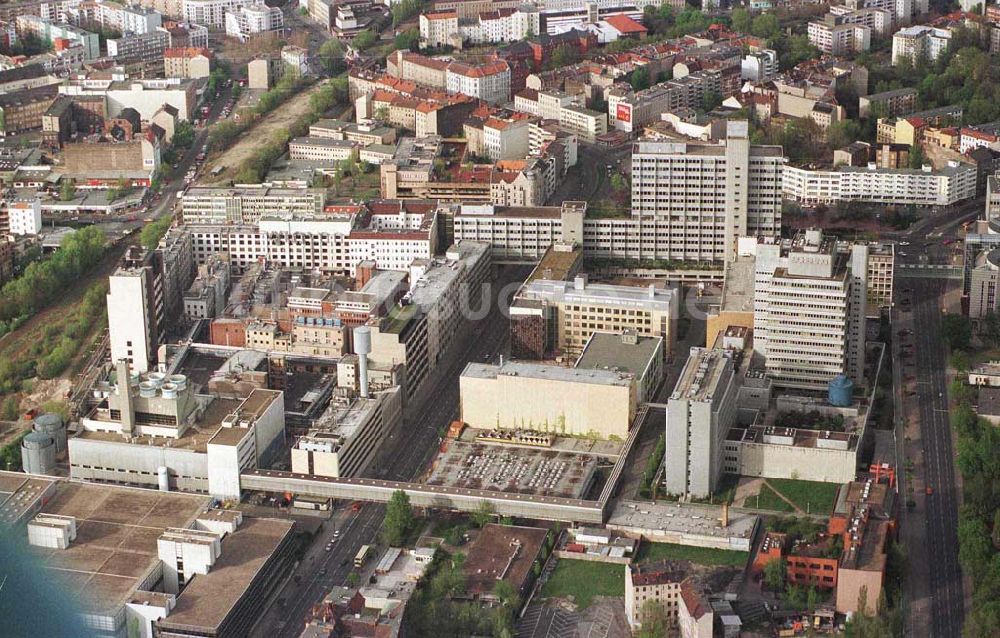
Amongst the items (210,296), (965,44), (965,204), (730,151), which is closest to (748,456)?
(730,151)

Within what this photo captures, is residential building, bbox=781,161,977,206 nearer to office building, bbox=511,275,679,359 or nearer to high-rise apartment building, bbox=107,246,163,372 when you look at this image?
office building, bbox=511,275,679,359

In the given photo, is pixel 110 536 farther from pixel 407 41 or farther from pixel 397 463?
pixel 407 41

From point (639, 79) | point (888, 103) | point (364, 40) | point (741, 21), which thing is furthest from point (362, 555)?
point (741, 21)

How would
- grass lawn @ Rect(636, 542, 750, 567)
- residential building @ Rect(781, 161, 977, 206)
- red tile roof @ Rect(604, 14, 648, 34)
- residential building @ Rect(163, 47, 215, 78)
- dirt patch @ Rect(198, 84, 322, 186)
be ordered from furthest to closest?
red tile roof @ Rect(604, 14, 648, 34) → residential building @ Rect(163, 47, 215, 78) → dirt patch @ Rect(198, 84, 322, 186) → residential building @ Rect(781, 161, 977, 206) → grass lawn @ Rect(636, 542, 750, 567)

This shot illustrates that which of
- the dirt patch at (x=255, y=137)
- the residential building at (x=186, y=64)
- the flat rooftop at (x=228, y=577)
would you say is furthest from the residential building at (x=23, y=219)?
the flat rooftop at (x=228, y=577)

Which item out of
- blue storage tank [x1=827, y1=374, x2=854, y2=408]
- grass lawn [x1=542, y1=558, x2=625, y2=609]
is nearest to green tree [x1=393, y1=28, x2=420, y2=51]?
blue storage tank [x1=827, y1=374, x2=854, y2=408]

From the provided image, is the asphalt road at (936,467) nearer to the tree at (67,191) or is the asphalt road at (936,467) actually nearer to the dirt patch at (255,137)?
the dirt patch at (255,137)
